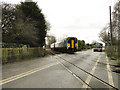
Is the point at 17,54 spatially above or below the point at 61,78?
above

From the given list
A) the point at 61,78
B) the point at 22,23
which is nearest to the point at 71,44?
the point at 22,23

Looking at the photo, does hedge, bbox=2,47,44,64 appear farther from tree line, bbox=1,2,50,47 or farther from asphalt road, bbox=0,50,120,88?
asphalt road, bbox=0,50,120,88

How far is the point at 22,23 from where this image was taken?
688 inches

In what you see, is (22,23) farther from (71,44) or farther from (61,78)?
(61,78)

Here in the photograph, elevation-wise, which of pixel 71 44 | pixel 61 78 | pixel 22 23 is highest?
pixel 22 23

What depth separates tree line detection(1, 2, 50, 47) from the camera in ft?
50.3

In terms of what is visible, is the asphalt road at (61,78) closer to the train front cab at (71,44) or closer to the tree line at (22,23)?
the tree line at (22,23)

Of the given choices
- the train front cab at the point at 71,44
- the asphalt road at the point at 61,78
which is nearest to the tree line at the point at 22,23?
the train front cab at the point at 71,44

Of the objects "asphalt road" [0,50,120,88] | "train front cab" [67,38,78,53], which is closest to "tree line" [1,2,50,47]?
"train front cab" [67,38,78,53]

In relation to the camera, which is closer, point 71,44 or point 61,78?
point 61,78

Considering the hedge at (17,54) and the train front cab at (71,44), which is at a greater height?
the train front cab at (71,44)

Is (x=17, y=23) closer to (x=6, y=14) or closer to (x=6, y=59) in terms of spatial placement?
(x=6, y=14)

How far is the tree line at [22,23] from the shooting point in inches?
604

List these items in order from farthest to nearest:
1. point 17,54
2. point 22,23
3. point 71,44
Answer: point 71,44 < point 22,23 < point 17,54
